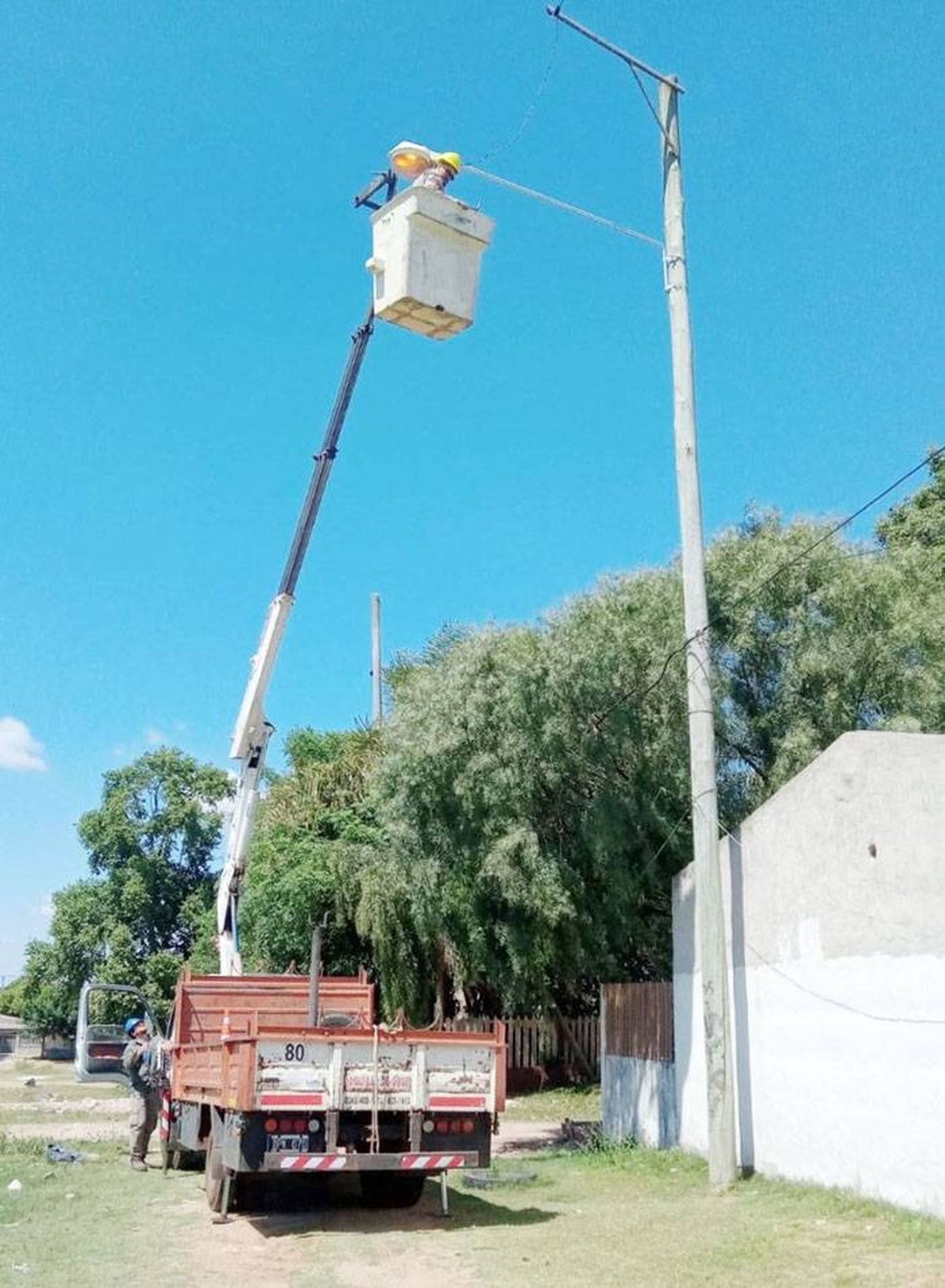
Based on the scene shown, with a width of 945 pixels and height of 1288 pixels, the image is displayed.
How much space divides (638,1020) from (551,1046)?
35.7 ft

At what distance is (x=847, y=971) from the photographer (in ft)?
36.8

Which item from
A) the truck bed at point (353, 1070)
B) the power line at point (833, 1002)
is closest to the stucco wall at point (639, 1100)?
the power line at point (833, 1002)

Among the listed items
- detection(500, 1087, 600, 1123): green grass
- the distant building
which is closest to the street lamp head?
detection(500, 1087, 600, 1123): green grass

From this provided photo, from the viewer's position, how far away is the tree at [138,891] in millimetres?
51125

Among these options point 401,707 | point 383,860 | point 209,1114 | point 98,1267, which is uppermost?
point 401,707

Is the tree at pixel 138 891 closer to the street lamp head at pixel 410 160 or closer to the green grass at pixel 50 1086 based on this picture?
the green grass at pixel 50 1086

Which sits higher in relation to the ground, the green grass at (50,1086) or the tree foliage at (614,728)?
the tree foliage at (614,728)

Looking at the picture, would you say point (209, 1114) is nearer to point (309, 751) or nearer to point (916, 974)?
point (916, 974)

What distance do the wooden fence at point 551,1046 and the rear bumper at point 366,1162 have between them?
15.0m

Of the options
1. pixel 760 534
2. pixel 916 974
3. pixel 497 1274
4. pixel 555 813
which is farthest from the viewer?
pixel 760 534

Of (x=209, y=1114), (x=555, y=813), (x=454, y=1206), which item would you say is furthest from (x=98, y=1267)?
(x=555, y=813)

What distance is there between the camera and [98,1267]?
365 inches

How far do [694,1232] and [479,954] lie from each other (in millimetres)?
7801

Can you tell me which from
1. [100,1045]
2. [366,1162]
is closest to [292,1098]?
[366,1162]
